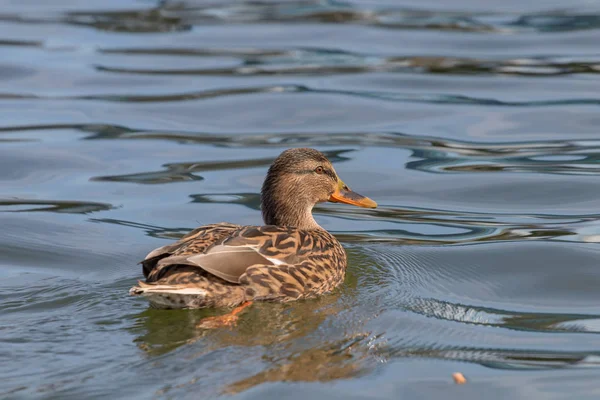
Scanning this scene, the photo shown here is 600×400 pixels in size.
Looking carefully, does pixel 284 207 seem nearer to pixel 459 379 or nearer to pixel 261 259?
pixel 261 259

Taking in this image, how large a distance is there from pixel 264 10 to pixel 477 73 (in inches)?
257

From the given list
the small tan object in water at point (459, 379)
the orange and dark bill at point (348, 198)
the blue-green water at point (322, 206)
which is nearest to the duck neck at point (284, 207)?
the orange and dark bill at point (348, 198)

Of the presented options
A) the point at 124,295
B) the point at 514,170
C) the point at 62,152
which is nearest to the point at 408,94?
the point at 514,170

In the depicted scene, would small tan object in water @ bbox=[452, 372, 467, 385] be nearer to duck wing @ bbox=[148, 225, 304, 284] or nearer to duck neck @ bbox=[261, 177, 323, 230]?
duck wing @ bbox=[148, 225, 304, 284]

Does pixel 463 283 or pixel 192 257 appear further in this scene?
pixel 463 283

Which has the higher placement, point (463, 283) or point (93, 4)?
point (93, 4)

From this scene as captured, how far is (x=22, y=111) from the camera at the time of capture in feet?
48.3

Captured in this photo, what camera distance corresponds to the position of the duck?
7277mm

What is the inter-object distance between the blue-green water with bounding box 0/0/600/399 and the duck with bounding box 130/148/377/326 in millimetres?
172

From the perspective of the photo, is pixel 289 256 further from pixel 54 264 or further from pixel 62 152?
pixel 62 152

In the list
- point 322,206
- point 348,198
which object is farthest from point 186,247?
point 322,206

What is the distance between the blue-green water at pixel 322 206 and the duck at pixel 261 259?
0.57 feet

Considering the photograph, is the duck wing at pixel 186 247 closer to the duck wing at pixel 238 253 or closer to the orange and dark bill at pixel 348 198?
the duck wing at pixel 238 253

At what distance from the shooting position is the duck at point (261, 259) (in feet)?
23.9
